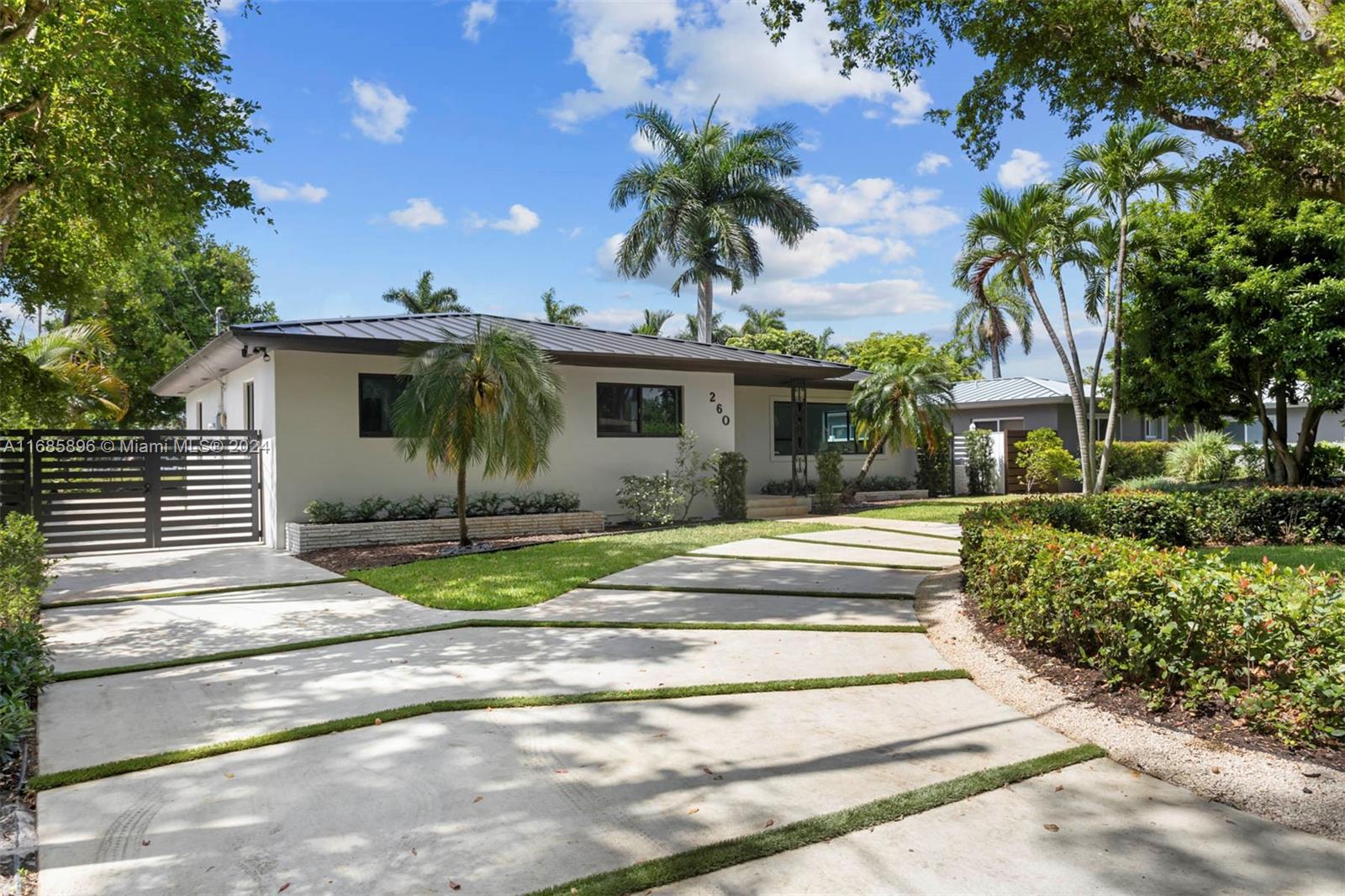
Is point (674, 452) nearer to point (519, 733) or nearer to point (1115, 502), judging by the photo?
point (1115, 502)

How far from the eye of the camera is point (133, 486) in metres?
11.4

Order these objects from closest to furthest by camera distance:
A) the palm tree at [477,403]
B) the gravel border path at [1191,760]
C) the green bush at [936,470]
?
the gravel border path at [1191,760], the palm tree at [477,403], the green bush at [936,470]

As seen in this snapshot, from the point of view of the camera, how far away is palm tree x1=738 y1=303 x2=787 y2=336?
40188 millimetres

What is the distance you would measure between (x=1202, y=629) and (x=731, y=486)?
37.1ft

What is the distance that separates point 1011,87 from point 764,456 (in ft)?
37.1

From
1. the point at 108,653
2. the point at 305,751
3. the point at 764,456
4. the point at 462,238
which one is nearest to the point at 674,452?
the point at 764,456

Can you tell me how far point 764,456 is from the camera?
60.0ft

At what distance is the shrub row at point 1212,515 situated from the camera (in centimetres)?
884

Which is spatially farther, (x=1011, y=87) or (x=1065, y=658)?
(x=1011, y=87)

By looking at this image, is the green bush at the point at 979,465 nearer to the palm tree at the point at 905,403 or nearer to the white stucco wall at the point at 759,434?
the palm tree at the point at 905,403

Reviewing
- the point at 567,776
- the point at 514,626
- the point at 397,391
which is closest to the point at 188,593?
the point at 514,626

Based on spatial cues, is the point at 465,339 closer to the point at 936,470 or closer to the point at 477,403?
the point at 477,403

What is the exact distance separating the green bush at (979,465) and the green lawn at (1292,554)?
12.1m

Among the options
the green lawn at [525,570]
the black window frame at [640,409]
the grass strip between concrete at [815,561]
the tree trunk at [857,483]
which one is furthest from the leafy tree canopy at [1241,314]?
the black window frame at [640,409]
